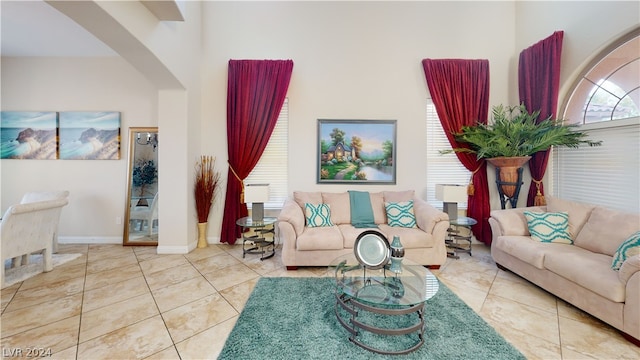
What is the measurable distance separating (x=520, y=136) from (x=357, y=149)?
2196 millimetres

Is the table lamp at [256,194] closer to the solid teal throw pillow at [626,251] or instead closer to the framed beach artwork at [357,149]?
the framed beach artwork at [357,149]

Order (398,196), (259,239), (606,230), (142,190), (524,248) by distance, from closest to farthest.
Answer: (606,230), (524,248), (259,239), (398,196), (142,190)

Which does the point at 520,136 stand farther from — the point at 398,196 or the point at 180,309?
the point at 180,309

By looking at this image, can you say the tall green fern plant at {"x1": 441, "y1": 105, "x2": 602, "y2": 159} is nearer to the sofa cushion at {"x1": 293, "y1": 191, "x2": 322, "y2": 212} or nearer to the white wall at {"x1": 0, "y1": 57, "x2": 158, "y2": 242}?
the sofa cushion at {"x1": 293, "y1": 191, "x2": 322, "y2": 212}

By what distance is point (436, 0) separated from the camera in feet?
12.2

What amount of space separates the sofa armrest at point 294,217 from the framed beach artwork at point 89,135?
3154 mm

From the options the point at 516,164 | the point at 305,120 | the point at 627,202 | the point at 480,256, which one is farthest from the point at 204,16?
the point at 627,202

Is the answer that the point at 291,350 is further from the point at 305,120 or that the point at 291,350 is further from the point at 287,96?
the point at 287,96

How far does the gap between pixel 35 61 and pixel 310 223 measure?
17.1 ft

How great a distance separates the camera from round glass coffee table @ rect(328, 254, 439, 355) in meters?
1.62

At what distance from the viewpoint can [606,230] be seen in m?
2.29

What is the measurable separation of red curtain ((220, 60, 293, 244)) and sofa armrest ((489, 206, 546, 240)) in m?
3.36

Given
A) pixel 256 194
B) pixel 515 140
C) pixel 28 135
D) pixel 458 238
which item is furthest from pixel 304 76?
pixel 28 135

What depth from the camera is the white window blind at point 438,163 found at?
3.83 m
